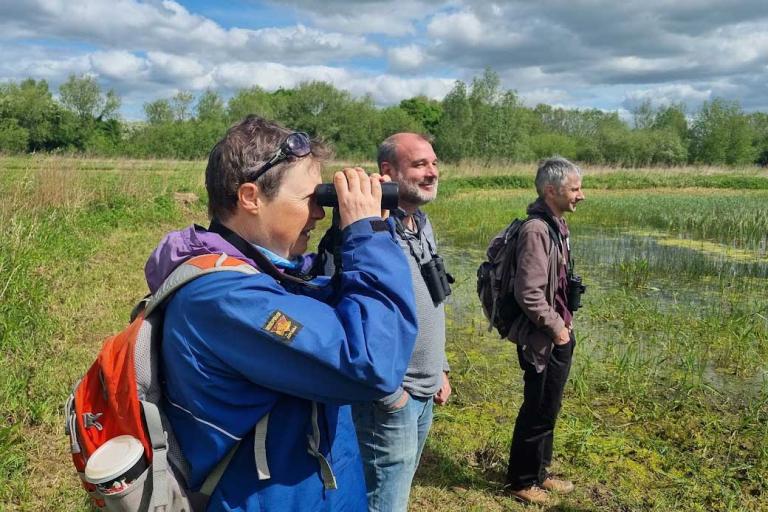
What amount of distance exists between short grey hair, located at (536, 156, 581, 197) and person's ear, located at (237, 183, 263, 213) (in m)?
2.43

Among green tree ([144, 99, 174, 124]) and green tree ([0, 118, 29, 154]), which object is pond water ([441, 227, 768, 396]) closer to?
green tree ([0, 118, 29, 154])

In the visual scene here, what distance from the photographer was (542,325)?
327cm

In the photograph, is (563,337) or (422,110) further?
(422,110)

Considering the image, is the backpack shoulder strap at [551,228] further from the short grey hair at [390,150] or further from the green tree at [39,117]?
the green tree at [39,117]

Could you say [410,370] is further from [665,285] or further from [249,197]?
[665,285]

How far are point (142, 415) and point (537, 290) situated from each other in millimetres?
2464

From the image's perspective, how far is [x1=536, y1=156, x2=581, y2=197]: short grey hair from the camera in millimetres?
3432

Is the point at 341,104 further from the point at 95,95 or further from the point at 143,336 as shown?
the point at 143,336

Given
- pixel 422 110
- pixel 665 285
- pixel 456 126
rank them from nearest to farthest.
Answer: pixel 665 285 < pixel 456 126 < pixel 422 110

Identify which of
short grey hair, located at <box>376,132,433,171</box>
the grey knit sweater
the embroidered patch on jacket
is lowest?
the grey knit sweater

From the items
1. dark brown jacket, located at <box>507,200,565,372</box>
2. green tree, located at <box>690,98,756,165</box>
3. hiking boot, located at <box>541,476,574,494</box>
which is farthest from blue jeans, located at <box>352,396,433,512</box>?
green tree, located at <box>690,98,756,165</box>

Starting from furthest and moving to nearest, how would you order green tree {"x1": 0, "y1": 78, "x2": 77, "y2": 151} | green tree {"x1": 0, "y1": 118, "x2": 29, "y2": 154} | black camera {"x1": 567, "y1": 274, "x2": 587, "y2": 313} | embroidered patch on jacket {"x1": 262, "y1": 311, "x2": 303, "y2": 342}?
green tree {"x1": 0, "y1": 78, "x2": 77, "y2": 151} < green tree {"x1": 0, "y1": 118, "x2": 29, "y2": 154} < black camera {"x1": 567, "y1": 274, "x2": 587, "y2": 313} < embroidered patch on jacket {"x1": 262, "y1": 311, "x2": 303, "y2": 342}

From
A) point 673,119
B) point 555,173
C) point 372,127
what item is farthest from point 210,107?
point 555,173

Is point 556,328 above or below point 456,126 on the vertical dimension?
below
